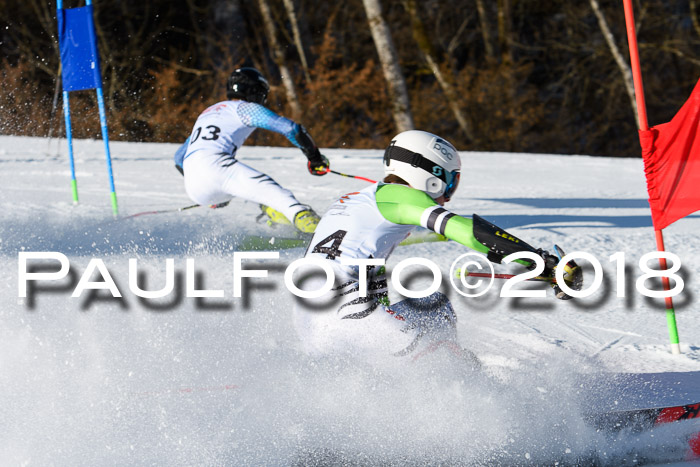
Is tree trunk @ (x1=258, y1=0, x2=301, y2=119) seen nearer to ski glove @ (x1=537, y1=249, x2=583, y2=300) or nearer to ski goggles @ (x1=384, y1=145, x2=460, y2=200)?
ski goggles @ (x1=384, y1=145, x2=460, y2=200)

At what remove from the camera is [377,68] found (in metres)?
19.2

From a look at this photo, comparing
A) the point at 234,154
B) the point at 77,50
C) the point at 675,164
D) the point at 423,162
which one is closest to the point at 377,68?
the point at 77,50

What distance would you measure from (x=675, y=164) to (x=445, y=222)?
1.87 meters

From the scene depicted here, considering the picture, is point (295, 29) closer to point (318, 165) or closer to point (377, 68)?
point (377, 68)

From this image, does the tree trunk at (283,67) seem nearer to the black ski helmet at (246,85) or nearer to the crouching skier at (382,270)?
the black ski helmet at (246,85)

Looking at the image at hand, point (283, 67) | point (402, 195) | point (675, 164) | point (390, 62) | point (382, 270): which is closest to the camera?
point (402, 195)

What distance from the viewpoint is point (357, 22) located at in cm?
2162

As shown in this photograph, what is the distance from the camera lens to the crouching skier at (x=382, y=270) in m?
3.02

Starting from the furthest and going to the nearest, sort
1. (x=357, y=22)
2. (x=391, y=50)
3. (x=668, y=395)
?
(x=357, y=22)
(x=391, y=50)
(x=668, y=395)

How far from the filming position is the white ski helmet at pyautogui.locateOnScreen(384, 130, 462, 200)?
3287mm

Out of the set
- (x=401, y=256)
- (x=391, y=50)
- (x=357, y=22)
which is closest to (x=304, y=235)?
(x=401, y=256)

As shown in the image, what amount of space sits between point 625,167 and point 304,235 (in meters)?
6.29

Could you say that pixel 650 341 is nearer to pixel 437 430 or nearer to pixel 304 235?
pixel 437 430

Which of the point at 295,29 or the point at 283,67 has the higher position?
the point at 295,29
